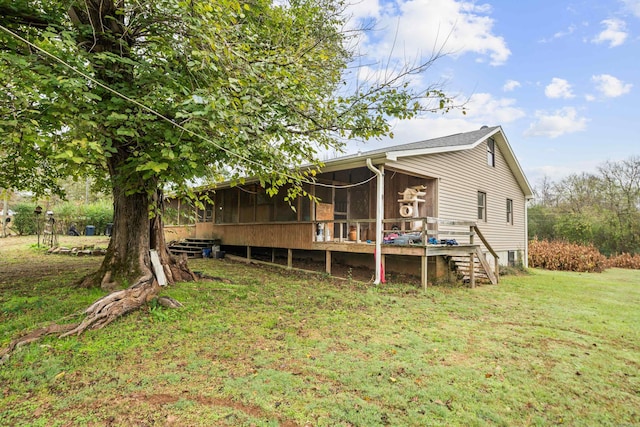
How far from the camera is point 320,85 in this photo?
6.54 meters

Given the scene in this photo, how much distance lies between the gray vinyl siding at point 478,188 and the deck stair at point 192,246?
927 centimetres

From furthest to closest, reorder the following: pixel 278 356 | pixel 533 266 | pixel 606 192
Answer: pixel 606 192 < pixel 533 266 < pixel 278 356

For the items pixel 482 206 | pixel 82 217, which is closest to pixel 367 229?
pixel 482 206

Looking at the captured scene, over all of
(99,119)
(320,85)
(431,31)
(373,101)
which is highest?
→ (431,31)

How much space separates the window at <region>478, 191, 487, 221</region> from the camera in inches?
494

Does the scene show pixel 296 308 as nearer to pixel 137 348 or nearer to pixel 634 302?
pixel 137 348

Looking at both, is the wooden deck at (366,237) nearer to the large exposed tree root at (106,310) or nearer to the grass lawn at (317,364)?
the grass lawn at (317,364)

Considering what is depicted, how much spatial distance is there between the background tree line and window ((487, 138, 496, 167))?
33.5 feet

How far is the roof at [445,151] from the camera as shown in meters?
8.15

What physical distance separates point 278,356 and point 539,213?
98.1 ft

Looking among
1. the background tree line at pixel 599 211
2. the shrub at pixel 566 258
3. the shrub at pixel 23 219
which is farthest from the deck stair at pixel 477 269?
the shrub at pixel 23 219

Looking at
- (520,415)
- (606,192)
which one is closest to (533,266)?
(606,192)

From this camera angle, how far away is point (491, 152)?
13125 mm

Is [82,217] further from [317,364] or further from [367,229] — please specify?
[317,364]
